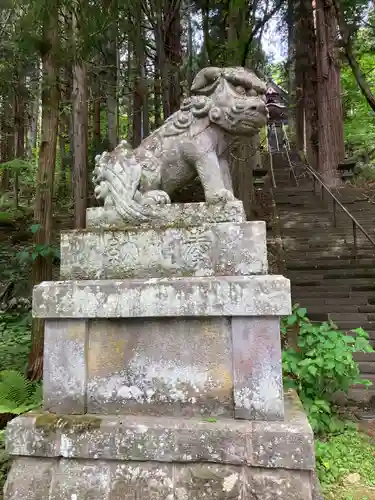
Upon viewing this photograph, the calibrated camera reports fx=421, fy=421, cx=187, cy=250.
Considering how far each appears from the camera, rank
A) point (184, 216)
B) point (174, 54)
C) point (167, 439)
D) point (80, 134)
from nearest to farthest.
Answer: point (167, 439)
point (184, 216)
point (80, 134)
point (174, 54)

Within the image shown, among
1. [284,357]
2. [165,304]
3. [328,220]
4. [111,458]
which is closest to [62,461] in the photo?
[111,458]

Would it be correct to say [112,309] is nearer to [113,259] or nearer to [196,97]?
[113,259]

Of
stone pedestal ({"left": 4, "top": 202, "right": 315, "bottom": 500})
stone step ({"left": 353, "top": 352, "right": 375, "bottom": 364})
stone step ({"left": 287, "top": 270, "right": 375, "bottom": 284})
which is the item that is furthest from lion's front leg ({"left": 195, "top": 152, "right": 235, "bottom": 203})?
stone step ({"left": 287, "top": 270, "right": 375, "bottom": 284})

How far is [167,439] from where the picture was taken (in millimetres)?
2395

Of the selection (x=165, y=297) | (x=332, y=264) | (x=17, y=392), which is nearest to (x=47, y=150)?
(x=17, y=392)

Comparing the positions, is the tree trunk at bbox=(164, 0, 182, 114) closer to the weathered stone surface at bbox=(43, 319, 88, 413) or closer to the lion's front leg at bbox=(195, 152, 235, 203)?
the lion's front leg at bbox=(195, 152, 235, 203)

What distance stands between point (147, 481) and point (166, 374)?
60 cm

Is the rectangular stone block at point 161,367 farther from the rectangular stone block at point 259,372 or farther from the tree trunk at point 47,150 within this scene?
the tree trunk at point 47,150

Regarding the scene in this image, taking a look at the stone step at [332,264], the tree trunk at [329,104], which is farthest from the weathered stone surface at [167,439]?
the tree trunk at [329,104]

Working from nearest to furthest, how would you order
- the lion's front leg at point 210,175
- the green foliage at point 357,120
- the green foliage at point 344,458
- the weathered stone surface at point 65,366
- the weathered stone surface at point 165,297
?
the weathered stone surface at point 165,297 → the weathered stone surface at point 65,366 → the lion's front leg at point 210,175 → the green foliage at point 344,458 → the green foliage at point 357,120

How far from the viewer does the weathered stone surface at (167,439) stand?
2295 mm

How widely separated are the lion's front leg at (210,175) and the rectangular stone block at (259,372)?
2.83 ft

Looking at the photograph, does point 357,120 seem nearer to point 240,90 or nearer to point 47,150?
point 47,150

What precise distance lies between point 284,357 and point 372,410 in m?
1.56
